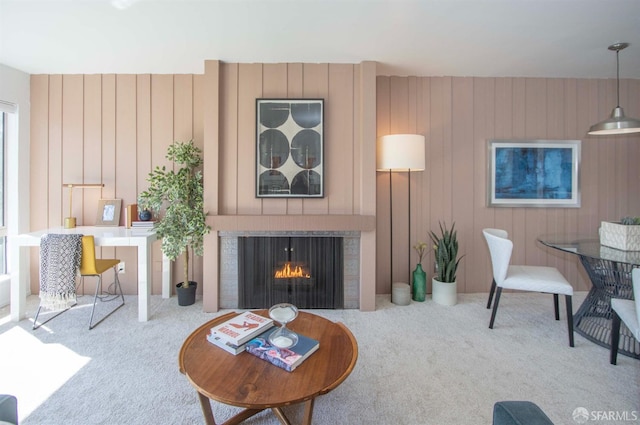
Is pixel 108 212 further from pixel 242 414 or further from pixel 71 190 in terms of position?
pixel 242 414

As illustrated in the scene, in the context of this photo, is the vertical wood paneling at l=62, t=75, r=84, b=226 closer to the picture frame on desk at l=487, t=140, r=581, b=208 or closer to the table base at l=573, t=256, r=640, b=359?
the picture frame on desk at l=487, t=140, r=581, b=208

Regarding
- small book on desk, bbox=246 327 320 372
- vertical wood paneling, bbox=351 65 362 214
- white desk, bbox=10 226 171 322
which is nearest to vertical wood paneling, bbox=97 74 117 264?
white desk, bbox=10 226 171 322

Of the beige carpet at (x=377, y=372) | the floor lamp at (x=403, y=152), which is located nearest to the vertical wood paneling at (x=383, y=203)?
the floor lamp at (x=403, y=152)

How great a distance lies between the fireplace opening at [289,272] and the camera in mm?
3008

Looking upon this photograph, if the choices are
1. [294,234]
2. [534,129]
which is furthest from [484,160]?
[294,234]

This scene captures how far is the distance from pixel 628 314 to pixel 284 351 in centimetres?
218

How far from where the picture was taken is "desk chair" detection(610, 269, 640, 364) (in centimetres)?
172

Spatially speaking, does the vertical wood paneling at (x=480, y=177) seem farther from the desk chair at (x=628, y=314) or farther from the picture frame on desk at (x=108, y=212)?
the picture frame on desk at (x=108, y=212)

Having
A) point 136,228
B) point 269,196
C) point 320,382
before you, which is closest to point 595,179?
point 269,196

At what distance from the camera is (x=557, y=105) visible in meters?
3.46

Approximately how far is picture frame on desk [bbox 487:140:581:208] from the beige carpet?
51.9 inches

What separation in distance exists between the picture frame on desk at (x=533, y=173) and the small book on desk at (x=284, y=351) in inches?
115

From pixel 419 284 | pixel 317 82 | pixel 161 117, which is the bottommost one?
pixel 419 284

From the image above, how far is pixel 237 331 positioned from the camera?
1.62 metres
